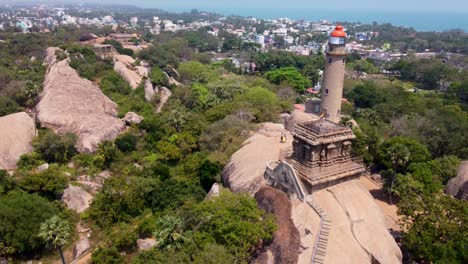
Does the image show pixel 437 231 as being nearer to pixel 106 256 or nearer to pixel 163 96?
pixel 106 256

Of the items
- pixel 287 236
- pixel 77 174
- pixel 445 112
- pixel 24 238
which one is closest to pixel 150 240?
pixel 24 238

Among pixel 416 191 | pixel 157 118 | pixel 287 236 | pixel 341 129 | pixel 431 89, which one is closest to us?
A: pixel 287 236

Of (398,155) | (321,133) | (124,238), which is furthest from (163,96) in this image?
(321,133)

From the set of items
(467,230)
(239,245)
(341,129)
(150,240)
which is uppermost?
(341,129)

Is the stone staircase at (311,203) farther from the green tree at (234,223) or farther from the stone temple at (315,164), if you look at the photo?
the green tree at (234,223)

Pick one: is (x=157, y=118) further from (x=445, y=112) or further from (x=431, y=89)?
(x=431, y=89)

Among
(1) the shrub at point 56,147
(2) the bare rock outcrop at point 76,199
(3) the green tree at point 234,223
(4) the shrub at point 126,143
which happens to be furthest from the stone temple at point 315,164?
(1) the shrub at point 56,147
